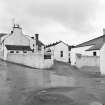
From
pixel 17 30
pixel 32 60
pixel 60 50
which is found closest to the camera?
pixel 32 60

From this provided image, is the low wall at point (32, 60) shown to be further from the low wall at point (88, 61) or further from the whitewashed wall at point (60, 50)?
the whitewashed wall at point (60, 50)

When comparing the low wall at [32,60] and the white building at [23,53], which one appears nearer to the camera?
the low wall at [32,60]

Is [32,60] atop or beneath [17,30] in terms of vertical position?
beneath

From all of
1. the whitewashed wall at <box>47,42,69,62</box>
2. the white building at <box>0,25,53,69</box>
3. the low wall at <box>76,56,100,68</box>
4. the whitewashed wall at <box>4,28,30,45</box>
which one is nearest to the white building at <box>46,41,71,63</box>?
the whitewashed wall at <box>47,42,69,62</box>

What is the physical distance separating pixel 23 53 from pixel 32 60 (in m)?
4.06

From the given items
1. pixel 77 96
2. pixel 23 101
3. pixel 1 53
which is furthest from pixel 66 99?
pixel 1 53

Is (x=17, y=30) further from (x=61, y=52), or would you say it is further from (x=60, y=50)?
(x=61, y=52)

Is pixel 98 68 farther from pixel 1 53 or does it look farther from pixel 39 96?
pixel 1 53

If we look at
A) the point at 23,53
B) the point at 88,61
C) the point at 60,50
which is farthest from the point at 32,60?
the point at 60,50

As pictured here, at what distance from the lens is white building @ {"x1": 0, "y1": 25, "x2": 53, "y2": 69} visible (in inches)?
1222

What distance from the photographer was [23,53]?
35062 millimetres

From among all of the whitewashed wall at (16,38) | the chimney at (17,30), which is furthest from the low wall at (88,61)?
the chimney at (17,30)

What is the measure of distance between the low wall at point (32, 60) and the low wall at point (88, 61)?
5.36m

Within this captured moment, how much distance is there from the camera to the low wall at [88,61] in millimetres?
26744
